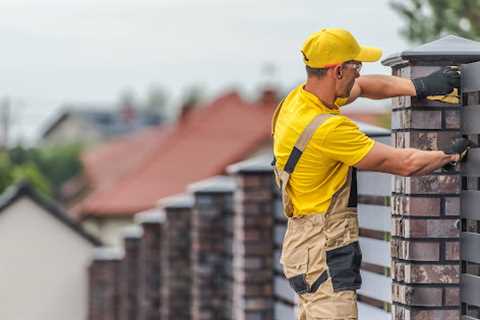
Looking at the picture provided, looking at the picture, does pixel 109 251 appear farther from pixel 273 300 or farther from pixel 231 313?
pixel 273 300

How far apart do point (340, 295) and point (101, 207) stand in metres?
52.9

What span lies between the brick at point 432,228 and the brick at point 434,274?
16cm

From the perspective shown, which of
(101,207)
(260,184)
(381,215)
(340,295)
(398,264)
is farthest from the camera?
(101,207)

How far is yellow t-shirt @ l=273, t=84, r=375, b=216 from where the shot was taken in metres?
6.61

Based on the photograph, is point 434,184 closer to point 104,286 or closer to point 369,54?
point 369,54

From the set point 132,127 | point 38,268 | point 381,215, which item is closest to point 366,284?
point 381,215

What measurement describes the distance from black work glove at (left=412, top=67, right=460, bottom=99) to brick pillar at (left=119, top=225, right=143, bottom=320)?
38.8 ft

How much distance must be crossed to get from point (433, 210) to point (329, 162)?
751 millimetres

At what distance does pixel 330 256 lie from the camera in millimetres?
6883

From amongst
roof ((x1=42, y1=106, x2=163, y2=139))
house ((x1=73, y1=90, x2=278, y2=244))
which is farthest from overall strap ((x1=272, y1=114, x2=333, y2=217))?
roof ((x1=42, y1=106, x2=163, y2=139))

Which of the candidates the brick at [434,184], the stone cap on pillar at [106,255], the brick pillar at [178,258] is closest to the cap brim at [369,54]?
the brick at [434,184]

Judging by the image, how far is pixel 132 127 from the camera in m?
157

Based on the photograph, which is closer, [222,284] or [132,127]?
[222,284]

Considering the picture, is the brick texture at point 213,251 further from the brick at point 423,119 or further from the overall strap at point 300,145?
the overall strap at point 300,145
